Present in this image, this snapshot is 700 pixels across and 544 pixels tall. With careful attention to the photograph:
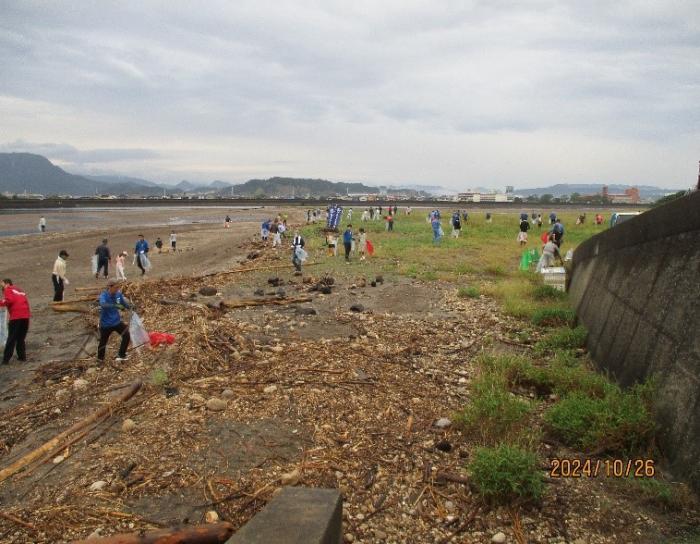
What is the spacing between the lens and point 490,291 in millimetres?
14398

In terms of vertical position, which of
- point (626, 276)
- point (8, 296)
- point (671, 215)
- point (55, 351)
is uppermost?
point (671, 215)

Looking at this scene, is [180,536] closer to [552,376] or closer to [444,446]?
[444,446]

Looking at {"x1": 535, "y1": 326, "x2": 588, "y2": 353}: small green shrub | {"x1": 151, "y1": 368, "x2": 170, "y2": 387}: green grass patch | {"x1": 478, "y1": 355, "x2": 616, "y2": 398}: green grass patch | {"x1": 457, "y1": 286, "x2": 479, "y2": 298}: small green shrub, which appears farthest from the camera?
{"x1": 457, "y1": 286, "x2": 479, "y2": 298}: small green shrub

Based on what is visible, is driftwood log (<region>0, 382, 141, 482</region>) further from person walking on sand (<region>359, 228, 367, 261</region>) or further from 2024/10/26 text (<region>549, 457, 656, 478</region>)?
person walking on sand (<region>359, 228, 367, 261</region>)

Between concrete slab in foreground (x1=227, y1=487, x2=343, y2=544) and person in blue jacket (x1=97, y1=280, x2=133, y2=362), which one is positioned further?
person in blue jacket (x1=97, y1=280, x2=133, y2=362)

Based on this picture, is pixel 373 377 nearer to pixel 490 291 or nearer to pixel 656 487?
pixel 656 487

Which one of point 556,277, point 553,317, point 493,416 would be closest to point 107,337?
point 493,416

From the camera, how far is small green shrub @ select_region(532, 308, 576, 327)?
11102 millimetres

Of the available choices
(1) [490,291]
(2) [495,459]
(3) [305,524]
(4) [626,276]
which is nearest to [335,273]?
(1) [490,291]

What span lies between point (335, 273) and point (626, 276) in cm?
1121

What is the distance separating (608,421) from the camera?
18.5ft

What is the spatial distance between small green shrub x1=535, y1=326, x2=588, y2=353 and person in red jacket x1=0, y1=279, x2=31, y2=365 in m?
10.00

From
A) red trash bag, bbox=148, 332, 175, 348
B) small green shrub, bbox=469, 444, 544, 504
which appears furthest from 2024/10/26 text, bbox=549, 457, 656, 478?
red trash bag, bbox=148, 332, 175, 348

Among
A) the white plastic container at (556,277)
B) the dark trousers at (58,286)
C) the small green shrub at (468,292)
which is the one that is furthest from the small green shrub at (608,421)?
the dark trousers at (58,286)
